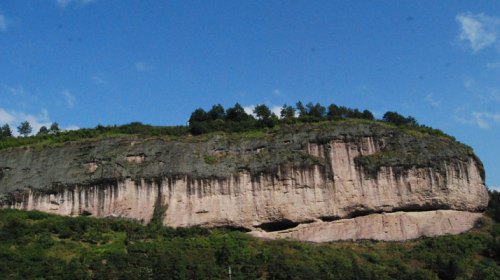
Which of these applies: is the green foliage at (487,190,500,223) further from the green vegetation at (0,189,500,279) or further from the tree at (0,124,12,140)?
the tree at (0,124,12,140)

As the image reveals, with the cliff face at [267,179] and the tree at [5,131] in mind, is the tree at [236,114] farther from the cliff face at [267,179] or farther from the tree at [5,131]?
the tree at [5,131]

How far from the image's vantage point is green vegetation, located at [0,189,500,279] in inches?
1640

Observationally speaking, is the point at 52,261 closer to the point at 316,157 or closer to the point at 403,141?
the point at 316,157

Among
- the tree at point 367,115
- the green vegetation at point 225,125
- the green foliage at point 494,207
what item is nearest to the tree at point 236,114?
the green vegetation at point 225,125

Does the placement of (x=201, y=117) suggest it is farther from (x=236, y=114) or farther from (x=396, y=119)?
(x=396, y=119)

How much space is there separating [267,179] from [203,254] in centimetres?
1080

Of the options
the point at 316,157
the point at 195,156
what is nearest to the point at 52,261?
the point at 195,156

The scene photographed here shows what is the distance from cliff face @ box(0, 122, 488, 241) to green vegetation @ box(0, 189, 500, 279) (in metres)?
2.06

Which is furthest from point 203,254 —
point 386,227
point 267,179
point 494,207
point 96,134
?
point 494,207

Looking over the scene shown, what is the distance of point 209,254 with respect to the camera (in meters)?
45.3

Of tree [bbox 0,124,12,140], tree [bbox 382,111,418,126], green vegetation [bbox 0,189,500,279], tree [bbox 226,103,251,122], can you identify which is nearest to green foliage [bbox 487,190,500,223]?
green vegetation [bbox 0,189,500,279]

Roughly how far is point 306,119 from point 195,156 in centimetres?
964

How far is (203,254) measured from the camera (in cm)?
4516

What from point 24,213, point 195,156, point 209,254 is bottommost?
point 209,254
